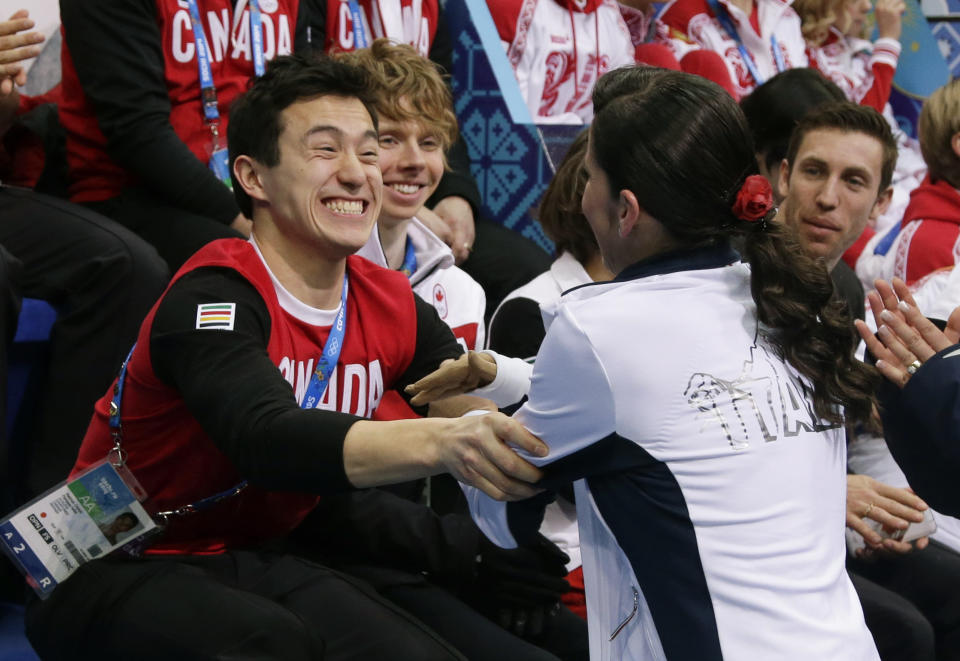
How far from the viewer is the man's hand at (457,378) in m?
1.86

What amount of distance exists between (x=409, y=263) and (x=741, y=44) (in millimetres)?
2747

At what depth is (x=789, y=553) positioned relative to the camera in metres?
1.49

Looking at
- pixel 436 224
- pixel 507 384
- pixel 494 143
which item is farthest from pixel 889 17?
pixel 507 384

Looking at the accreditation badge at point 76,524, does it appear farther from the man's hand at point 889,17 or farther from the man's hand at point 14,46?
the man's hand at point 889,17

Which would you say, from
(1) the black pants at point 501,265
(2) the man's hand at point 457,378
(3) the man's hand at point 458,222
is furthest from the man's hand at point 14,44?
(2) the man's hand at point 457,378

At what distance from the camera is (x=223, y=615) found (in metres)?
1.73

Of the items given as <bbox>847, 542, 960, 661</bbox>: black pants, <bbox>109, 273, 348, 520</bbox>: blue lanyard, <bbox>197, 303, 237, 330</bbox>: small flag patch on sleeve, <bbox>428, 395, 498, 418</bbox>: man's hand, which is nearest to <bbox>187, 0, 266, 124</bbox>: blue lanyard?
<bbox>109, 273, 348, 520</bbox>: blue lanyard

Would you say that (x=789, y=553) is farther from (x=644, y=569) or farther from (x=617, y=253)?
(x=617, y=253)

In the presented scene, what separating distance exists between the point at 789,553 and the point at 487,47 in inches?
104

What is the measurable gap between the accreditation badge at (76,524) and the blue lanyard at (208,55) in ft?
4.95

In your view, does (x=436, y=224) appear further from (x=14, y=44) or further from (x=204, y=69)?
(x=14, y=44)

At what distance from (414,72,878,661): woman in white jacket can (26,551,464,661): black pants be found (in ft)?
1.11

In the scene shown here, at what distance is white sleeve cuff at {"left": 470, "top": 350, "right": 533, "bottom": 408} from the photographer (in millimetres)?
1926

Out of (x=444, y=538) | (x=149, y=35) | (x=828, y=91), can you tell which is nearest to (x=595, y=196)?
(x=444, y=538)
